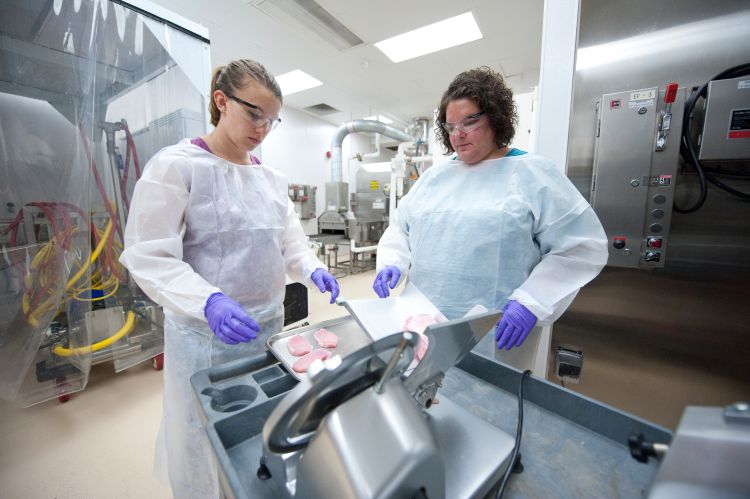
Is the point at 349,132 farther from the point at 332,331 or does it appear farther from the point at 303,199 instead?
the point at 332,331

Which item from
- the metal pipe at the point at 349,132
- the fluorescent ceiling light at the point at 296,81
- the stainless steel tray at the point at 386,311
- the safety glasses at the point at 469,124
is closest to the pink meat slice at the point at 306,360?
the stainless steel tray at the point at 386,311

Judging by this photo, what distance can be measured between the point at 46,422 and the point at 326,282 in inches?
75.1

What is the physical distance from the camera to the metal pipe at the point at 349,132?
4.99 metres

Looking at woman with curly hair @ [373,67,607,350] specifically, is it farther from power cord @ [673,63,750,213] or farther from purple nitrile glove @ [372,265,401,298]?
power cord @ [673,63,750,213]

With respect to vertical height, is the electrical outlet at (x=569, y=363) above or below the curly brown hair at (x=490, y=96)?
below

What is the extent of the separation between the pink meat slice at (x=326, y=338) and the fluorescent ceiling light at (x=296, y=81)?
4079 millimetres

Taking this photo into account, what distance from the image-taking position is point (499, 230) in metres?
1.03

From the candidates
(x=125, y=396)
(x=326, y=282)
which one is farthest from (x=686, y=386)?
(x=125, y=396)

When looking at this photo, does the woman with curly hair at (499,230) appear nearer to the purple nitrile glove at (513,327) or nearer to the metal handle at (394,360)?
the purple nitrile glove at (513,327)

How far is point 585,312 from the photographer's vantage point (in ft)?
5.49

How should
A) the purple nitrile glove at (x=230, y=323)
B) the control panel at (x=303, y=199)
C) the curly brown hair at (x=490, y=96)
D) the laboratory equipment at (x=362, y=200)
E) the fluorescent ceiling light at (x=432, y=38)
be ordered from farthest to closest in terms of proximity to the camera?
the control panel at (x=303, y=199), the laboratory equipment at (x=362, y=200), the fluorescent ceiling light at (x=432, y=38), the curly brown hair at (x=490, y=96), the purple nitrile glove at (x=230, y=323)

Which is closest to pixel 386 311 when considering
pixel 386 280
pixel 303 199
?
pixel 386 280

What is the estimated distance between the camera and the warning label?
1230mm

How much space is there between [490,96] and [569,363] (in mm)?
1464
